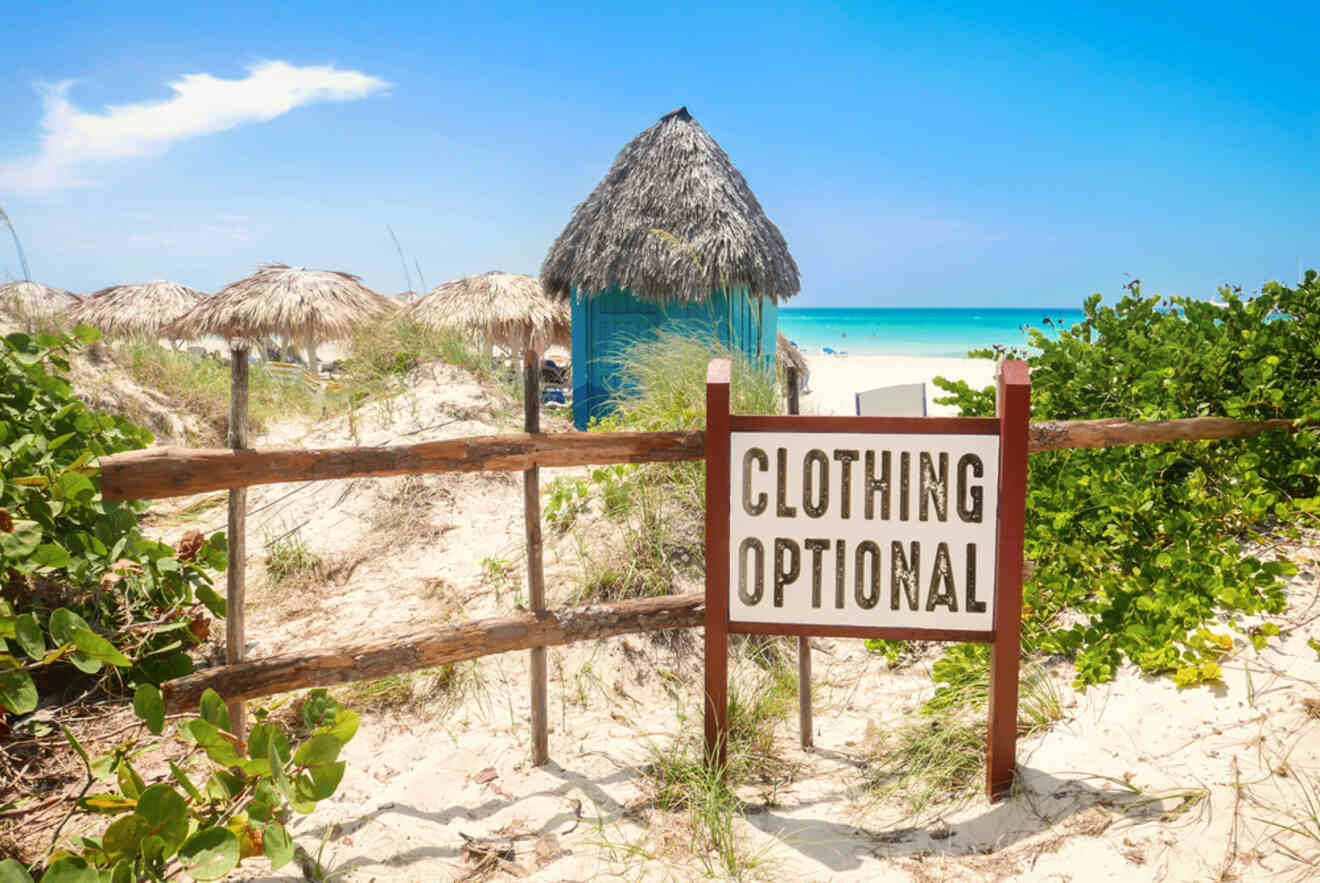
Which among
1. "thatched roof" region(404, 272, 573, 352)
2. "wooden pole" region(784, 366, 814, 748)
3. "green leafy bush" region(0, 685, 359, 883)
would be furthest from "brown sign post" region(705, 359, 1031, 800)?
"thatched roof" region(404, 272, 573, 352)

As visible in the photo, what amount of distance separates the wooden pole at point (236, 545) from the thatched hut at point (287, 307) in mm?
9586

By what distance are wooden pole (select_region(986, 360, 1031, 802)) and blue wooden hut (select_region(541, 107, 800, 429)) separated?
20.8 feet

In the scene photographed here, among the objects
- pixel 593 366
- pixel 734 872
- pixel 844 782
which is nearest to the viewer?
pixel 734 872

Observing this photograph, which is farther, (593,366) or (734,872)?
(593,366)

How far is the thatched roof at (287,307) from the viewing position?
11.7m

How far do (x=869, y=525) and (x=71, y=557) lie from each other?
2.41m

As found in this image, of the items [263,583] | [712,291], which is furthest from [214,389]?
[712,291]

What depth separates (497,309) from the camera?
1266 centimetres

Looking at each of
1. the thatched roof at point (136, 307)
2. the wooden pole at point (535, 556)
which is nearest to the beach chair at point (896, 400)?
the wooden pole at point (535, 556)

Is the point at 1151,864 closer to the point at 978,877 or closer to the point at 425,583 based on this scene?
the point at 978,877

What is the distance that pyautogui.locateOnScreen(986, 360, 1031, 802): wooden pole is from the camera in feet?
8.79

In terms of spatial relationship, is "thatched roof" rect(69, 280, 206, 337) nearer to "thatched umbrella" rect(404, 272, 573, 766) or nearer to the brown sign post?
"thatched umbrella" rect(404, 272, 573, 766)

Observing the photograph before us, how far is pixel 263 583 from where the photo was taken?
5176mm

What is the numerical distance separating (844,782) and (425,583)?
3.01 m
